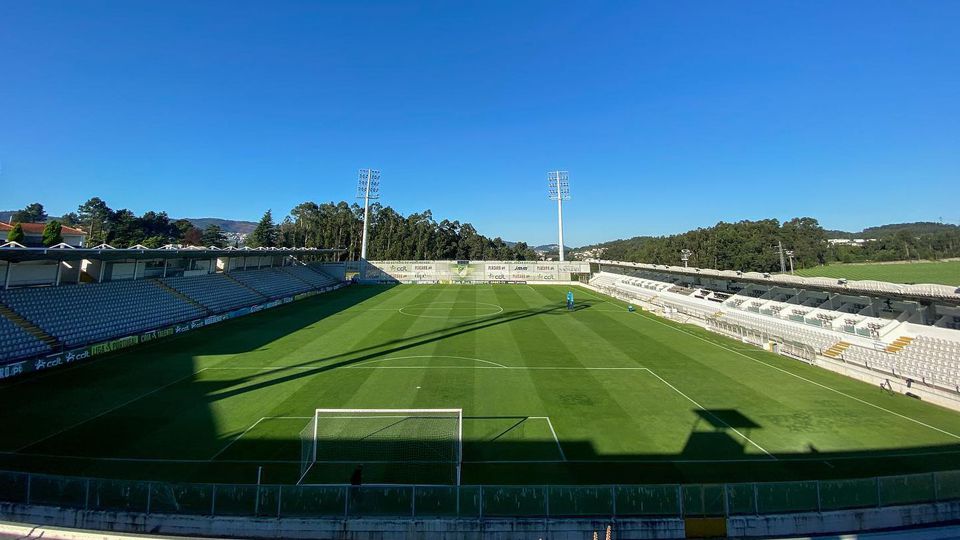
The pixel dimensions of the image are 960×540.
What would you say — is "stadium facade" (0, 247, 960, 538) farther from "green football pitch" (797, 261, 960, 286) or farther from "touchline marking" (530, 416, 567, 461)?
"green football pitch" (797, 261, 960, 286)

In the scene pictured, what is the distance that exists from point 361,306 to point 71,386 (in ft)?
71.0

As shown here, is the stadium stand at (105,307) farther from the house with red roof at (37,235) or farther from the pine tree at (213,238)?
the pine tree at (213,238)

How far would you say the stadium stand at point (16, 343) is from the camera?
601 inches

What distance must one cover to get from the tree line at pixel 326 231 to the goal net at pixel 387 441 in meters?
70.3

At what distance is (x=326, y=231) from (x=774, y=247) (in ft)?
297

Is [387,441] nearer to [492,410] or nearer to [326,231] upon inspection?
[492,410]

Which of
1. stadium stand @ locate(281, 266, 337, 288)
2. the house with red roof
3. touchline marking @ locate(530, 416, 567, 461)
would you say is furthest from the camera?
the house with red roof

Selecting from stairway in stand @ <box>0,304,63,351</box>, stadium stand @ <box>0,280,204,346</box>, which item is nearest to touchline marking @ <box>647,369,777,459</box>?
stairway in stand @ <box>0,304,63,351</box>

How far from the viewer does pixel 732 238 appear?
8256 centimetres

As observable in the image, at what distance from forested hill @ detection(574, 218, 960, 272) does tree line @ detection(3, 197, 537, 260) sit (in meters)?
48.5

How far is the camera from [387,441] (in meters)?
10.1

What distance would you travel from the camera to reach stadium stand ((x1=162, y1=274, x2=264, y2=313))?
93.7 feet

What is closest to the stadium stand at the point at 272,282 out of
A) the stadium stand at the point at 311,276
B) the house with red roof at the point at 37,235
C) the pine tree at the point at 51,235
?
the stadium stand at the point at 311,276

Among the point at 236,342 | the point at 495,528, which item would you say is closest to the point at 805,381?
the point at 495,528
